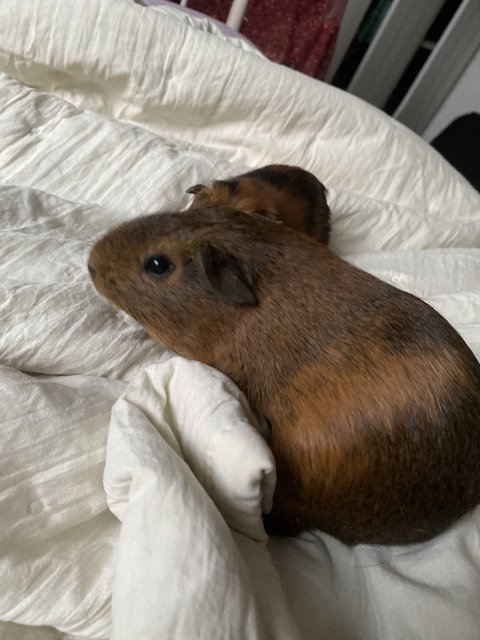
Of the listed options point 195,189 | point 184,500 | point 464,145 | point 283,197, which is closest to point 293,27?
point 464,145

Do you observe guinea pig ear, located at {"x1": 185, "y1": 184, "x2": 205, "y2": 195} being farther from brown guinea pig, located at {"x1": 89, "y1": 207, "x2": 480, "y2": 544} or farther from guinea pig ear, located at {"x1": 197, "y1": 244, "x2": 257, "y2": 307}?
guinea pig ear, located at {"x1": 197, "y1": 244, "x2": 257, "y2": 307}

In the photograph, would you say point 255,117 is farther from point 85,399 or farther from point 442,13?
point 442,13

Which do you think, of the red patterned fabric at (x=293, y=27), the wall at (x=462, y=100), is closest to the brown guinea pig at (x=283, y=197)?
the red patterned fabric at (x=293, y=27)

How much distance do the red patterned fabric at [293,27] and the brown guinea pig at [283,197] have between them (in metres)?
2.20

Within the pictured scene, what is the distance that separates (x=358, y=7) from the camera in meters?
3.45

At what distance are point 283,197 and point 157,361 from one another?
0.81 meters

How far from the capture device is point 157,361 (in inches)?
49.3

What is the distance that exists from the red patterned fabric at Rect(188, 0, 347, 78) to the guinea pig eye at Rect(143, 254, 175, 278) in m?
3.01

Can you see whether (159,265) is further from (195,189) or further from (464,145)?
(464,145)

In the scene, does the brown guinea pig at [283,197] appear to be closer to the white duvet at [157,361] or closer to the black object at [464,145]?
the white duvet at [157,361]

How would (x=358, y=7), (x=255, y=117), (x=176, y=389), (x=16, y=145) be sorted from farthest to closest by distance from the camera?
(x=358, y=7), (x=255, y=117), (x=16, y=145), (x=176, y=389)

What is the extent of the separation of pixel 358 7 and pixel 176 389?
137 inches

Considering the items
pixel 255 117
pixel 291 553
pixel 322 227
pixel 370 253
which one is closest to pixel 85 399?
pixel 291 553

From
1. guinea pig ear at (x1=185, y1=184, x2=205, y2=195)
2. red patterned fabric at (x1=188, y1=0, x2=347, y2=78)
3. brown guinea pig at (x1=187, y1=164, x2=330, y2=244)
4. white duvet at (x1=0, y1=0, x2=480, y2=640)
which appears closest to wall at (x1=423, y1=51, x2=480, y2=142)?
red patterned fabric at (x1=188, y1=0, x2=347, y2=78)
